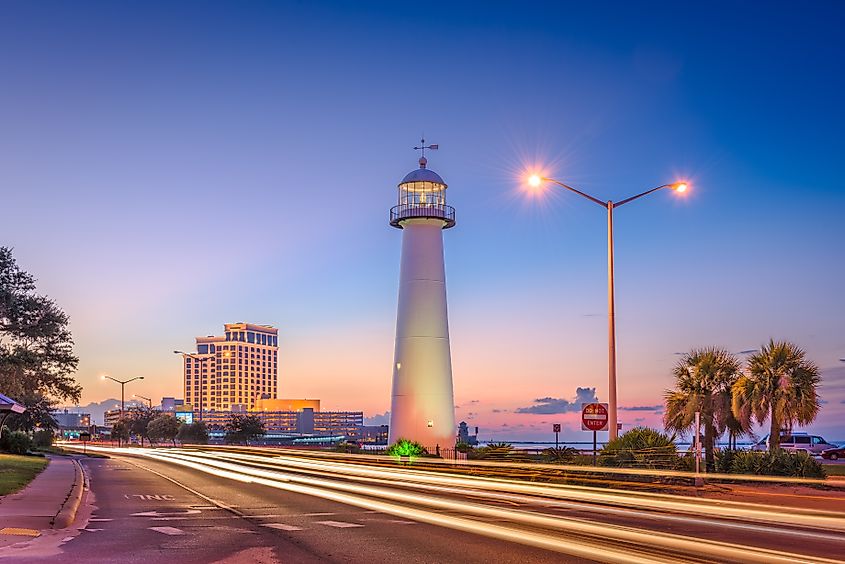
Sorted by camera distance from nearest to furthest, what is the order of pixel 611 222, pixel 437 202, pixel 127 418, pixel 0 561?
pixel 0 561
pixel 611 222
pixel 437 202
pixel 127 418

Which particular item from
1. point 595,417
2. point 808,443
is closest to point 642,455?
point 595,417

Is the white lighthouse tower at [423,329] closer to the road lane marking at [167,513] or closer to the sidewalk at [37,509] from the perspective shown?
the sidewalk at [37,509]

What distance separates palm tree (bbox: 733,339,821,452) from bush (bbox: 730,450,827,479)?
2.82 metres

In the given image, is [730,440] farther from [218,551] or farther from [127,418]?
[127,418]

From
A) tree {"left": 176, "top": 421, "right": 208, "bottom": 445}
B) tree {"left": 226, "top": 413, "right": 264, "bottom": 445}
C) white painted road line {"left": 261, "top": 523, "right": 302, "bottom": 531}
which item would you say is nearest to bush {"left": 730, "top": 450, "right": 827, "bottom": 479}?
white painted road line {"left": 261, "top": 523, "right": 302, "bottom": 531}

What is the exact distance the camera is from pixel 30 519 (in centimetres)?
1770

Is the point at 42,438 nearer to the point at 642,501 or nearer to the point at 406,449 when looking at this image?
the point at 406,449

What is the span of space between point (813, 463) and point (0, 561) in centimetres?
2611

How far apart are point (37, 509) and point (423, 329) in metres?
33.4

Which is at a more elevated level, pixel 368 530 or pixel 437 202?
pixel 437 202

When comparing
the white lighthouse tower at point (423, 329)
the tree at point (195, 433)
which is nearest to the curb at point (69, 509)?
the white lighthouse tower at point (423, 329)

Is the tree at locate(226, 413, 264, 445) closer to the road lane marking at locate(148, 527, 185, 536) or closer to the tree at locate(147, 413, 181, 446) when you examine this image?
the tree at locate(147, 413, 181, 446)

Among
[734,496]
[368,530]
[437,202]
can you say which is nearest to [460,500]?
[368,530]

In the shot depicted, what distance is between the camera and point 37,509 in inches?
785
